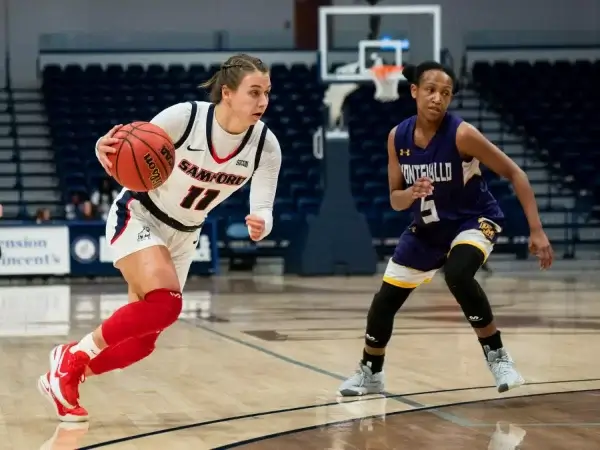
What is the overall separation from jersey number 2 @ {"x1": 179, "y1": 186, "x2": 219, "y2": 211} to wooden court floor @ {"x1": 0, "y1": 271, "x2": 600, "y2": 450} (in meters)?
0.94

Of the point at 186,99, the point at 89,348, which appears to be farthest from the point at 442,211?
the point at 186,99

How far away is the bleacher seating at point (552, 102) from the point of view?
20875mm

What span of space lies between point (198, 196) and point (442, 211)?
124cm

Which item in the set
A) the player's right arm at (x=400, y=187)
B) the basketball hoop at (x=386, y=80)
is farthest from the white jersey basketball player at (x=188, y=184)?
the basketball hoop at (x=386, y=80)

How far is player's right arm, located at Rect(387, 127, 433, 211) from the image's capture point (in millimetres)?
5203

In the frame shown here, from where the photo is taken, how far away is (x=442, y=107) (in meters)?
5.38

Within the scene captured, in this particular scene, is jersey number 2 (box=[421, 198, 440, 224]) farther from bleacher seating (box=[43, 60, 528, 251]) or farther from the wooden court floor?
bleacher seating (box=[43, 60, 528, 251])

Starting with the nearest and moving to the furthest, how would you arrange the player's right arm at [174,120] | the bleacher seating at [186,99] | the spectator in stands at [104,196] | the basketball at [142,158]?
1. the basketball at [142,158]
2. the player's right arm at [174,120]
3. the spectator in stands at [104,196]
4. the bleacher seating at [186,99]

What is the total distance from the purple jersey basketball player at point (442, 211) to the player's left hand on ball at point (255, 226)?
74cm

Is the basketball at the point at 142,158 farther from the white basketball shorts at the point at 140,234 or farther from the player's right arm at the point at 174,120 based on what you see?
the white basketball shorts at the point at 140,234

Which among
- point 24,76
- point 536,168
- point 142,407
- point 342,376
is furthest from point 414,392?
point 24,76

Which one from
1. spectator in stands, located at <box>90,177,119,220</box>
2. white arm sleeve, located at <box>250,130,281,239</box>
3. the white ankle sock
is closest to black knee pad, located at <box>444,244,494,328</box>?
white arm sleeve, located at <box>250,130,281,239</box>

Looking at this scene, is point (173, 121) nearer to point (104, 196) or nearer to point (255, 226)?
point (255, 226)

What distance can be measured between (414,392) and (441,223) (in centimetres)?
86
